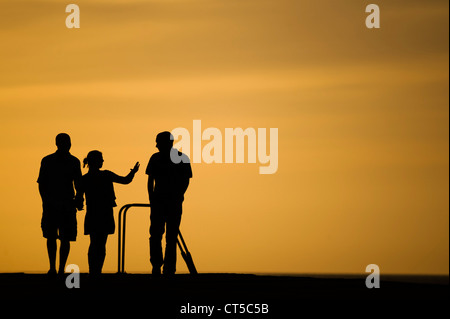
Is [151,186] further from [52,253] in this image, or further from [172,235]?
[52,253]

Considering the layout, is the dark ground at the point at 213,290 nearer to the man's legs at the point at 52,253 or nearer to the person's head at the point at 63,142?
the man's legs at the point at 52,253

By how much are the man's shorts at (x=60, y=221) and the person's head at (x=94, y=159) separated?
63 centimetres

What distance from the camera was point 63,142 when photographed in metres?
14.2

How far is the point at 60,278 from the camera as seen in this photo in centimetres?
1442

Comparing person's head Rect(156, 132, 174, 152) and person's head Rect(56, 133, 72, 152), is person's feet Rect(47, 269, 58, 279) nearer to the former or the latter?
person's head Rect(56, 133, 72, 152)

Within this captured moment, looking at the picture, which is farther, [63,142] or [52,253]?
[52,253]

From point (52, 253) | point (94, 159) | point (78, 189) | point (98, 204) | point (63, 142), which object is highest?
point (63, 142)

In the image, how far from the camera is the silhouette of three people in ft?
46.9

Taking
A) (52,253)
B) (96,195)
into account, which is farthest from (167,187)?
(52,253)

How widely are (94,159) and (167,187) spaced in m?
1.09

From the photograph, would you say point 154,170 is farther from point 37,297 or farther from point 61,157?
point 37,297

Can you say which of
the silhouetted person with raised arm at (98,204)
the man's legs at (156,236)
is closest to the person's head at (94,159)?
the silhouetted person with raised arm at (98,204)

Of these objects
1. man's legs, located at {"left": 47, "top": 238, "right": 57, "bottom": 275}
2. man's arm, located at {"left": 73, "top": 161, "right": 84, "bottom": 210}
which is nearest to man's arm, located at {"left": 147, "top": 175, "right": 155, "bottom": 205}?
man's arm, located at {"left": 73, "top": 161, "right": 84, "bottom": 210}
